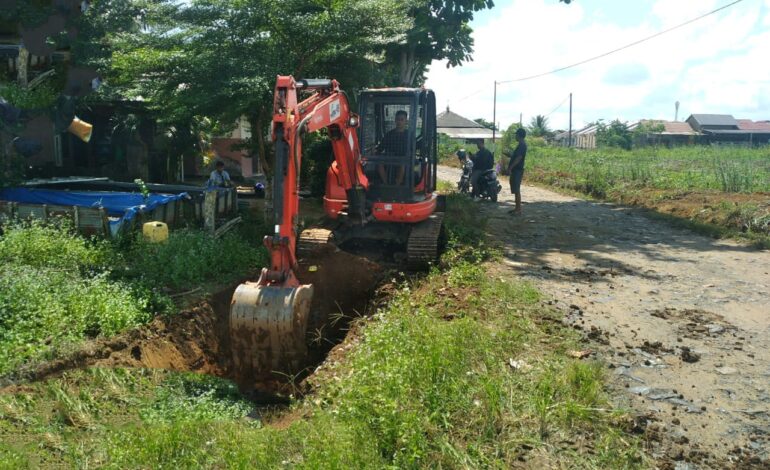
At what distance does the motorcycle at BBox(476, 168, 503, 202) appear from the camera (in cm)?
1712

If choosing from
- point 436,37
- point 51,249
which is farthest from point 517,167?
point 51,249

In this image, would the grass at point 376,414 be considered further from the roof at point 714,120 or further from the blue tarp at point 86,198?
the roof at point 714,120

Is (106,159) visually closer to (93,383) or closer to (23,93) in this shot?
(23,93)

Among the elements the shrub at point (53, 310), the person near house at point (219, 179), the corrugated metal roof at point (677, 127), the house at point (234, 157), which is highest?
the corrugated metal roof at point (677, 127)

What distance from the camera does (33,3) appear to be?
43.7 feet

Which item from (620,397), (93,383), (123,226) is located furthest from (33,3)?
(620,397)

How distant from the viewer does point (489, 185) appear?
17.2m

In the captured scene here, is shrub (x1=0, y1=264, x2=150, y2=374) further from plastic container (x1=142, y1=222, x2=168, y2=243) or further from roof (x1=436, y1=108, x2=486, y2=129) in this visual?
roof (x1=436, y1=108, x2=486, y2=129)

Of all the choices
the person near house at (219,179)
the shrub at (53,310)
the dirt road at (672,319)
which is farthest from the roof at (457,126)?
the shrub at (53,310)

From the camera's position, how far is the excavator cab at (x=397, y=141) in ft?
30.7

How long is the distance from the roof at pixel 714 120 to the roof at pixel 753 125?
A: 93cm

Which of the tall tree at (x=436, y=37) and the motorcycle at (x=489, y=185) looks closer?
the tall tree at (x=436, y=37)

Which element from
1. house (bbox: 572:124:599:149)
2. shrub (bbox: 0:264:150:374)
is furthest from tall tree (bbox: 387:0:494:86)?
house (bbox: 572:124:599:149)

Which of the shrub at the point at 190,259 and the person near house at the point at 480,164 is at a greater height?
the person near house at the point at 480,164
